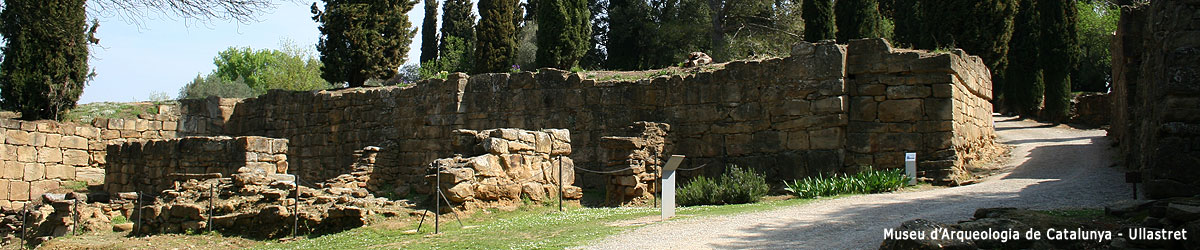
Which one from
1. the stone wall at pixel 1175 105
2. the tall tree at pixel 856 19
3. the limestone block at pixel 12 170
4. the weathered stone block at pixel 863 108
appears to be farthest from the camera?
the tall tree at pixel 856 19

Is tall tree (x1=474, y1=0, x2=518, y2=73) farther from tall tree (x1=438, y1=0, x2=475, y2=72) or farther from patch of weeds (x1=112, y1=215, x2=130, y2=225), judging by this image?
patch of weeds (x1=112, y1=215, x2=130, y2=225)

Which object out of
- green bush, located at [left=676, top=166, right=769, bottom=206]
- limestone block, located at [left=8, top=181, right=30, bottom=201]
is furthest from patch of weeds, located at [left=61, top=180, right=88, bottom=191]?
green bush, located at [left=676, top=166, right=769, bottom=206]

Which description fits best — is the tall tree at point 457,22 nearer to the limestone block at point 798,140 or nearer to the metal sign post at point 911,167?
the limestone block at point 798,140

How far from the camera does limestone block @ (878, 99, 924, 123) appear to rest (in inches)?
634

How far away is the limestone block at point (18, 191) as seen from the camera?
74.0ft

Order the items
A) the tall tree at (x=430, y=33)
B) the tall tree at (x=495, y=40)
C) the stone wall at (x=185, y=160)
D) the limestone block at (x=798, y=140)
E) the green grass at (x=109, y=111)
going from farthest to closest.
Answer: the tall tree at (x=430, y=33) < the tall tree at (x=495, y=40) < the green grass at (x=109, y=111) < the stone wall at (x=185, y=160) < the limestone block at (x=798, y=140)

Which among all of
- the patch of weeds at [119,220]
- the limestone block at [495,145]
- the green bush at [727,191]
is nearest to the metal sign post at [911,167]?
the green bush at [727,191]

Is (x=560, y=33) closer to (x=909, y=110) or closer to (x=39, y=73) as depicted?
(x=39, y=73)

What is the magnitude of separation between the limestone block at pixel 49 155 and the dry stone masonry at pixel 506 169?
1429cm

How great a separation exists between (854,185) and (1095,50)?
96.4 ft

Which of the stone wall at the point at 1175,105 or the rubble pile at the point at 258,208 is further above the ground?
the stone wall at the point at 1175,105

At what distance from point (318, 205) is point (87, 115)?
15.8 meters

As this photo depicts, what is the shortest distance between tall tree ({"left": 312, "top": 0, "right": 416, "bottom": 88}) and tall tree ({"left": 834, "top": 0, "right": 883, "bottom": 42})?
524 inches

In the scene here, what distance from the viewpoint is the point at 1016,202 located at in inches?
444
